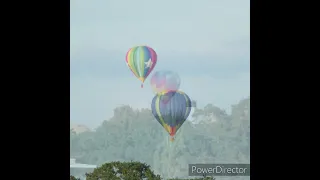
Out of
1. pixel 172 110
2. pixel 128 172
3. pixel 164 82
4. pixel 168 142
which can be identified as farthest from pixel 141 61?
pixel 168 142

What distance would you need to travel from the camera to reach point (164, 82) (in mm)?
7836

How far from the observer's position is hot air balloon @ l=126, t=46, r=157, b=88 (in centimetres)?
764

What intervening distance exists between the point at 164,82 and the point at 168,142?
4208mm

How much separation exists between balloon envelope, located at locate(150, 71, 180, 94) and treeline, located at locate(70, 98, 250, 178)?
3540 millimetres

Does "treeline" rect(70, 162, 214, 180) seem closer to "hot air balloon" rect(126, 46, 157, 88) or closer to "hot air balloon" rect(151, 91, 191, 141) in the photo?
"hot air balloon" rect(151, 91, 191, 141)

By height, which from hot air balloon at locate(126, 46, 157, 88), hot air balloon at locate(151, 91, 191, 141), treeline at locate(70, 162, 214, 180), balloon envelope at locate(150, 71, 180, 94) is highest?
hot air balloon at locate(126, 46, 157, 88)

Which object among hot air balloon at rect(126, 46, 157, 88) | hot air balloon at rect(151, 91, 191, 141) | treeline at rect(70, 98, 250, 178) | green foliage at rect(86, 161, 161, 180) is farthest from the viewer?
treeline at rect(70, 98, 250, 178)

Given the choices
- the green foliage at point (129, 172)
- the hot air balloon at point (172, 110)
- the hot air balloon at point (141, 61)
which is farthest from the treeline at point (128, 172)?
the hot air balloon at point (141, 61)

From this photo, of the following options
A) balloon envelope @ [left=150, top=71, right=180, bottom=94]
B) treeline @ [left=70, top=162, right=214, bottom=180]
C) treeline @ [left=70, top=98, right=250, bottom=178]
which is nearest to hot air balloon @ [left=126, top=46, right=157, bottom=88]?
balloon envelope @ [left=150, top=71, right=180, bottom=94]

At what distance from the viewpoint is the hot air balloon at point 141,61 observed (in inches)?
301

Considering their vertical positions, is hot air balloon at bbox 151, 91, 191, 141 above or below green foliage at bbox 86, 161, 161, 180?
above
